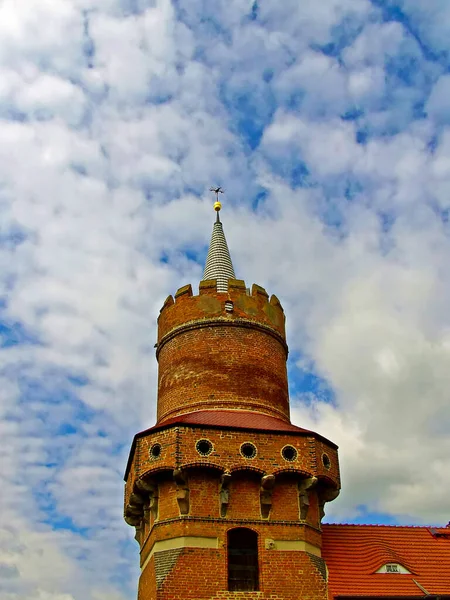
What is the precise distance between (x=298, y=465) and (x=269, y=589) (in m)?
3.75

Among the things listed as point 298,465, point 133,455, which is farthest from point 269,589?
point 133,455

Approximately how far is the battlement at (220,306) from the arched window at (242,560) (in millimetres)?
8124

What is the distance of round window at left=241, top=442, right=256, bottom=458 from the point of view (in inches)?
923

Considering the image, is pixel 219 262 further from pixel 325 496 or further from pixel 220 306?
pixel 325 496

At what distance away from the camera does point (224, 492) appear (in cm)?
2308

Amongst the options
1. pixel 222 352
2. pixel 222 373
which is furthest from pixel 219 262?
pixel 222 373

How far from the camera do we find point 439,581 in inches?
976

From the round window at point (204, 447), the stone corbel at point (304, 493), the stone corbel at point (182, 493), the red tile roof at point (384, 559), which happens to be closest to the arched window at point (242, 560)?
the stone corbel at point (182, 493)

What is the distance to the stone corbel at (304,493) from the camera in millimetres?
23719

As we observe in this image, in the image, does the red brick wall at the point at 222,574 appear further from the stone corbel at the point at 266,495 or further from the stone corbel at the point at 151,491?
the stone corbel at the point at 151,491

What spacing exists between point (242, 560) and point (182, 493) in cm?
271

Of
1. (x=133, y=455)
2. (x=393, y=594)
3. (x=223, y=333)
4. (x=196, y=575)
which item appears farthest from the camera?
(x=223, y=333)

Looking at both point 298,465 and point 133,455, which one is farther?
point 133,455

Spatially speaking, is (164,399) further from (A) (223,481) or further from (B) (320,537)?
(B) (320,537)
